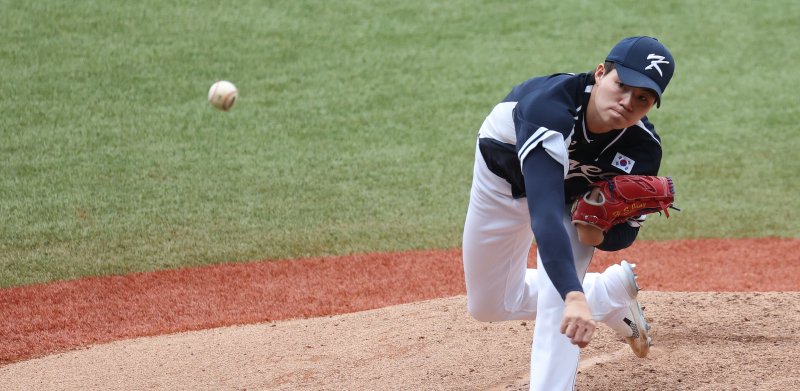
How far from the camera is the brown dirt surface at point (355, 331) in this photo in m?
3.98

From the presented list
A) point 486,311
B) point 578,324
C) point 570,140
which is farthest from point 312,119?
point 578,324

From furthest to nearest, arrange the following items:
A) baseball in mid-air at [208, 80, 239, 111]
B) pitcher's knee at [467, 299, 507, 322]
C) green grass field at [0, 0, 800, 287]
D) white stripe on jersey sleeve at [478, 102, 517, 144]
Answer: baseball in mid-air at [208, 80, 239, 111], green grass field at [0, 0, 800, 287], pitcher's knee at [467, 299, 507, 322], white stripe on jersey sleeve at [478, 102, 517, 144]

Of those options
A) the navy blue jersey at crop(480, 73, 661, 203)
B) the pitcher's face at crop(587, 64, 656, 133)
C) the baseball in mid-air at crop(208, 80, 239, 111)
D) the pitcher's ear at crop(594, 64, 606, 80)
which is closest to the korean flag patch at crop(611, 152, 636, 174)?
the navy blue jersey at crop(480, 73, 661, 203)

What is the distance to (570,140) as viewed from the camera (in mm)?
3113

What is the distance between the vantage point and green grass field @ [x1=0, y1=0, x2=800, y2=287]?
657 centimetres

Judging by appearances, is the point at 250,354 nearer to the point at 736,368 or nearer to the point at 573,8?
the point at 736,368

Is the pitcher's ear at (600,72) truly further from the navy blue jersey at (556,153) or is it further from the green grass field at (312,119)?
the green grass field at (312,119)

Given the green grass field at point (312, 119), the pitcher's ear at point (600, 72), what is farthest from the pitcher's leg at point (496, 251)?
the green grass field at point (312, 119)

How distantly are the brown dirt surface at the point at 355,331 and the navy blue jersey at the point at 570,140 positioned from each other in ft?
3.17

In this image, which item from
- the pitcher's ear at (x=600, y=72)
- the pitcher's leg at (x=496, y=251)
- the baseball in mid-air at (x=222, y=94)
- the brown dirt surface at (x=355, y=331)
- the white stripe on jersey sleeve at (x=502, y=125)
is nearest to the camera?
the pitcher's ear at (x=600, y=72)

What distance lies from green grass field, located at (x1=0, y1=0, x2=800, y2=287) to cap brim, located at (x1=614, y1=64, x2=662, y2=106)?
142 inches

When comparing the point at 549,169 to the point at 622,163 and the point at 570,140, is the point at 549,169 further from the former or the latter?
the point at 622,163

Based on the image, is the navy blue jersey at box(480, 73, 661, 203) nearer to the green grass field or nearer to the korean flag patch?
the korean flag patch

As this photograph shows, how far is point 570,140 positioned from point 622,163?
283 millimetres
